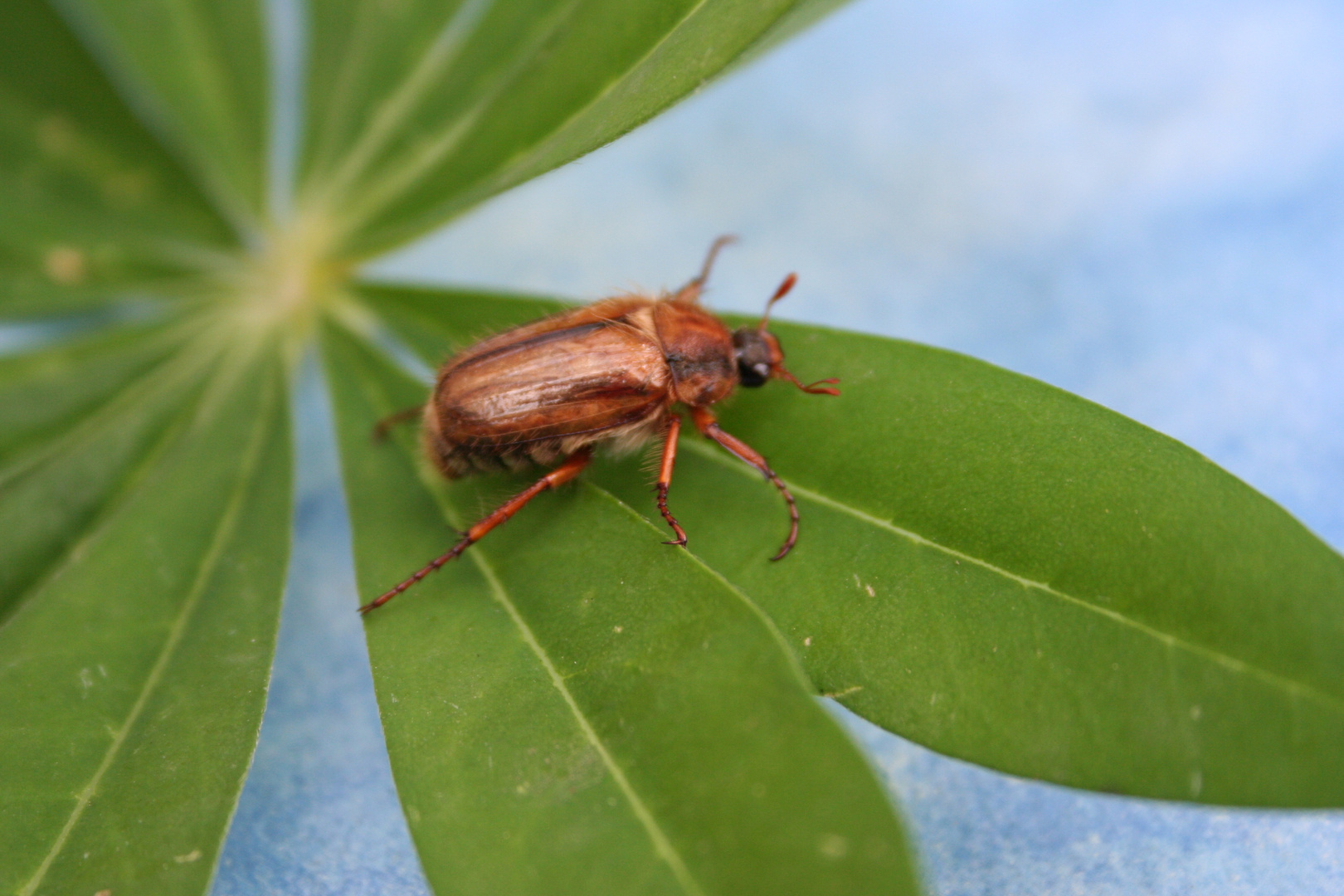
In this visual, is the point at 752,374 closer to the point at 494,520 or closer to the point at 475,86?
the point at 494,520

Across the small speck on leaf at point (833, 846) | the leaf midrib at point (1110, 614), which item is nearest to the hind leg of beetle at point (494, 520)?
the leaf midrib at point (1110, 614)

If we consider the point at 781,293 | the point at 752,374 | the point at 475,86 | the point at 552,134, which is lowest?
the point at 752,374

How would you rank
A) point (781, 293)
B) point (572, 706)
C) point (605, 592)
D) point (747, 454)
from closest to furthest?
point (572, 706), point (605, 592), point (747, 454), point (781, 293)

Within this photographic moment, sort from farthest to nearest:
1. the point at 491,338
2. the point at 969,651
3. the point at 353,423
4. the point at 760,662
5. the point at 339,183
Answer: the point at 339,183 < the point at 353,423 < the point at 491,338 < the point at 969,651 < the point at 760,662

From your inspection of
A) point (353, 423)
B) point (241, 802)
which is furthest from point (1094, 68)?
point (241, 802)

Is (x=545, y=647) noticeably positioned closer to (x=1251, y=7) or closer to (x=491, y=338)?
(x=491, y=338)

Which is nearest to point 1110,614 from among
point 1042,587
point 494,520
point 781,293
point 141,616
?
point 1042,587
